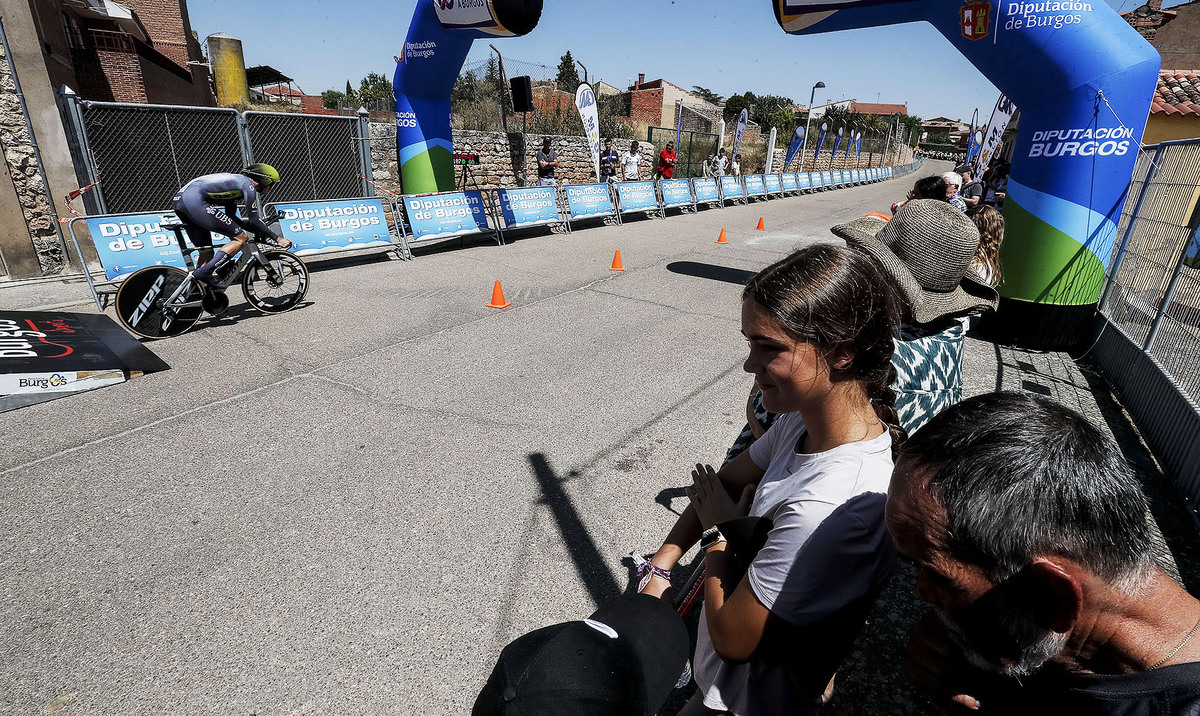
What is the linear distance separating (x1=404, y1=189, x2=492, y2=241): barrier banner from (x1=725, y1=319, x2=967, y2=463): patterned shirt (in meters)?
9.57

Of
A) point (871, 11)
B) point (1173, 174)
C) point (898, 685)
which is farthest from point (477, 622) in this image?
point (871, 11)

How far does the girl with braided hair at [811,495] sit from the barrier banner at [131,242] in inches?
318

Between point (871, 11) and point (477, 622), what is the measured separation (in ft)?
25.6

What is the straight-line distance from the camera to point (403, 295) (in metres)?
7.87

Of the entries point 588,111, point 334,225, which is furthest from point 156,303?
point 588,111

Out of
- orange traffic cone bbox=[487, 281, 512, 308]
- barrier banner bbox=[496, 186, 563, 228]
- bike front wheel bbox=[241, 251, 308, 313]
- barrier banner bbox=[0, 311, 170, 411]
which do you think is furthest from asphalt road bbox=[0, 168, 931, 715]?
barrier banner bbox=[496, 186, 563, 228]

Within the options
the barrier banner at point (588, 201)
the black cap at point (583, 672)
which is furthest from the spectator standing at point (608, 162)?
the black cap at point (583, 672)

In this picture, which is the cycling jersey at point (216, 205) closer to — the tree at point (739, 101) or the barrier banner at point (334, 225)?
the barrier banner at point (334, 225)

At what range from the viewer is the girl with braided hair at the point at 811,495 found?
1273mm

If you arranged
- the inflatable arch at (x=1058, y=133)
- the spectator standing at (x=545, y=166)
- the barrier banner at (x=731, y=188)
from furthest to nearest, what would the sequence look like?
the barrier banner at (x=731, y=188) → the spectator standing at (x=545, y=166) → the inflatable arch at (x=1058, y=133)

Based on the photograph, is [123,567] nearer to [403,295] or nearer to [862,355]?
[862,355]

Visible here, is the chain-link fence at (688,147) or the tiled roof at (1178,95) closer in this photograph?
the tiled roof at (1178,95)

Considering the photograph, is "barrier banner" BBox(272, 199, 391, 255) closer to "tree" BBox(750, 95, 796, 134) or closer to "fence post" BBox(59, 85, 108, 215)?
"fence post" BBox(59, 85, 108, 215)

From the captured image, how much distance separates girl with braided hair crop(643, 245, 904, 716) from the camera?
1.27 metres
